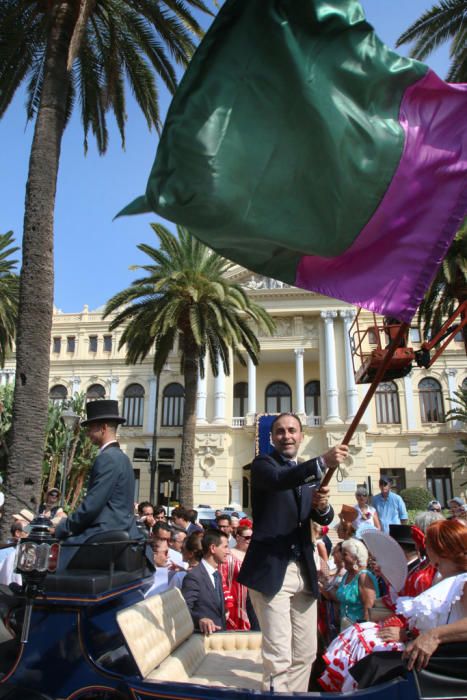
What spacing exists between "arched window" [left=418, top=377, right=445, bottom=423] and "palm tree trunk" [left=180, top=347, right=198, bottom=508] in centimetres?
2080

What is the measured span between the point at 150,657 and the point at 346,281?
8.67ft

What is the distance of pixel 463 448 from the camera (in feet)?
111

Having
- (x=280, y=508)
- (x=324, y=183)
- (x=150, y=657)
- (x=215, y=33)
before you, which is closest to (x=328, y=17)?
(x=215, y=33)

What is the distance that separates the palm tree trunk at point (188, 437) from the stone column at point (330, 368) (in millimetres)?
15768

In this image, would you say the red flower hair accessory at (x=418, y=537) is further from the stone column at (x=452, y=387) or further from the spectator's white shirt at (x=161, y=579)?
the stone column at (x=452, y=387)

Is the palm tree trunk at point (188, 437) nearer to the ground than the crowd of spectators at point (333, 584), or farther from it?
farther from it

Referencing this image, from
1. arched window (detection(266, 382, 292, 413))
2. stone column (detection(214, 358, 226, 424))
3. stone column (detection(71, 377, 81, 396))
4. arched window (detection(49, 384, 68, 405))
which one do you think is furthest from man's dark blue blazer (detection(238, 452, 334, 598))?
arched window (detection(49, 384, 68, 405))

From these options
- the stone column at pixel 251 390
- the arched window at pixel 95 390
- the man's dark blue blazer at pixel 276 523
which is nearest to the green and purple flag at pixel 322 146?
the man's dark blue blazer at pixel 276 523

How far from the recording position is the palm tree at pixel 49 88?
8.77m

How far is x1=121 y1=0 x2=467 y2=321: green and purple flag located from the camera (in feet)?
12.2

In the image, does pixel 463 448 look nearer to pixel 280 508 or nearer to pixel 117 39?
pixel 117 39

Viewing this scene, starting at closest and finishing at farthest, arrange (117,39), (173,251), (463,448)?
(117,39) < (173,251) < (463,448)

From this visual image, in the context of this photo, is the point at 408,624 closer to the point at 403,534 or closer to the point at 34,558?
the point at 34,558

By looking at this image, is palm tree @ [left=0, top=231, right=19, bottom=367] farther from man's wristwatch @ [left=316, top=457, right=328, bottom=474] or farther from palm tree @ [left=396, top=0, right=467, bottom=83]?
man's wristwatch @ [left=316, top=457, right=328, bottom=474]
